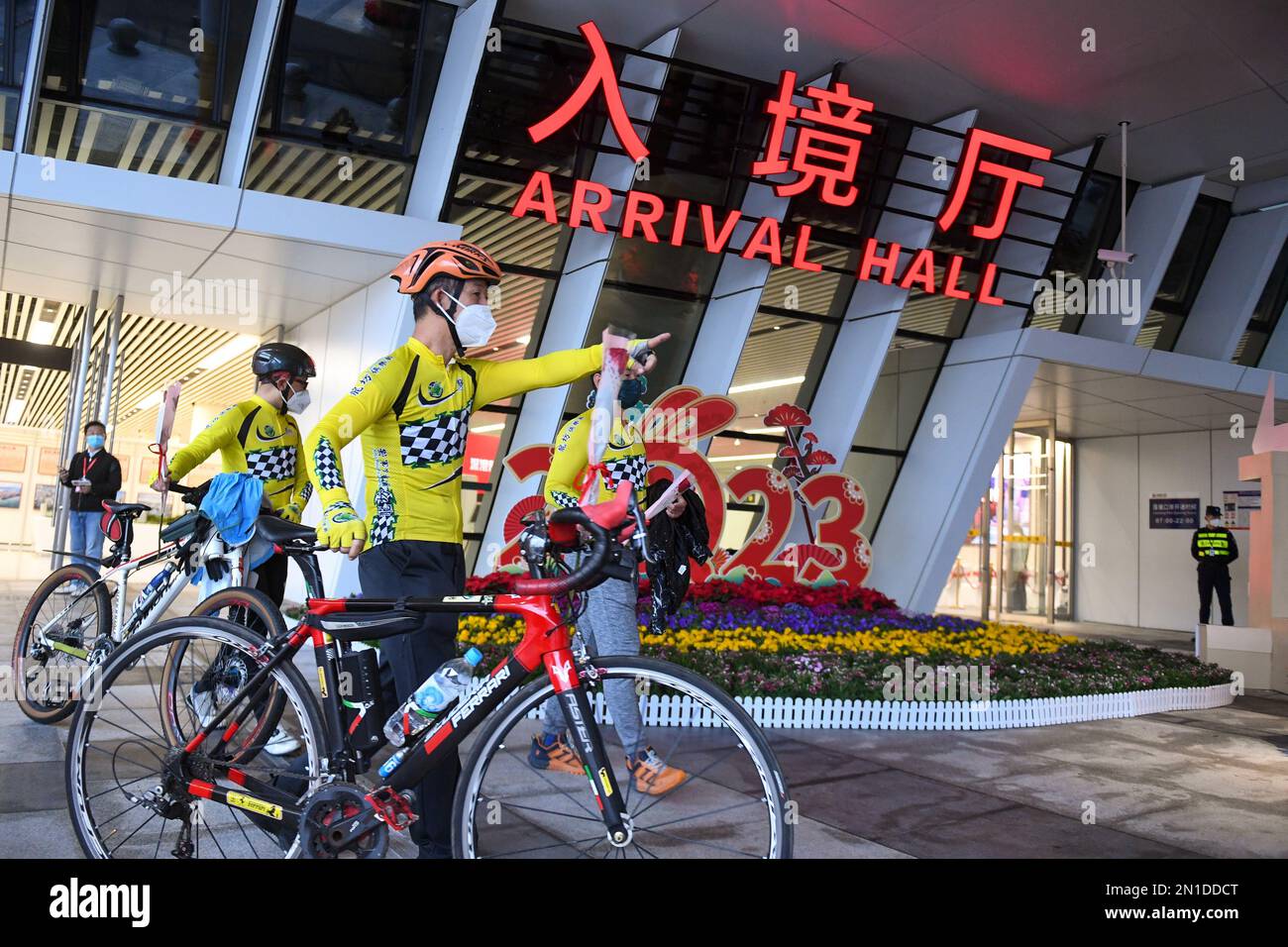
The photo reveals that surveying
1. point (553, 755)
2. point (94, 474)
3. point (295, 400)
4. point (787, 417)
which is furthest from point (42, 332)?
point (553, 755)

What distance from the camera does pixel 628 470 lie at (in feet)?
15.4

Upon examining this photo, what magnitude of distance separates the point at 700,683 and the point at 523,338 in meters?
9.04

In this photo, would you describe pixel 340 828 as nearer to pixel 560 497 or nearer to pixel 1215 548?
pixel 560 497

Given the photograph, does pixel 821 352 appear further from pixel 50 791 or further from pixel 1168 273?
pixel 50 791

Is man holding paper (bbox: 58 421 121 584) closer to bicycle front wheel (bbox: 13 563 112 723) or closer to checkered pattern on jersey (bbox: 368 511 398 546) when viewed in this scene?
bicycle front wheel (bbox: 13 563 112 723)

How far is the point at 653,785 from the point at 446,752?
58 cm

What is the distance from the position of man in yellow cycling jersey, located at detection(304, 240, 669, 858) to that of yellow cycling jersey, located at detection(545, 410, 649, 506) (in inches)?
51.2

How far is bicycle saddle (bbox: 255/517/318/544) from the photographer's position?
10.1 ft

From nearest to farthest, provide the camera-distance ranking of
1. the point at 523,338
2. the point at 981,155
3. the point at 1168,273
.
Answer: the point at 523,338
the point at 981,155
the point at 1168,273

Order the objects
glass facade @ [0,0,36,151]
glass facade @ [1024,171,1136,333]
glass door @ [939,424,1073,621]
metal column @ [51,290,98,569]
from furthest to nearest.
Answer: glass door @ [939,424,1073,621]
glass facade @ [1024,171,1136,333]
metal column @ [51,290,98,569]
glass facade @ [0,0,36,151]

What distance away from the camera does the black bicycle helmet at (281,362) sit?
4.57 m

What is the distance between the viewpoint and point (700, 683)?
7.59 feet

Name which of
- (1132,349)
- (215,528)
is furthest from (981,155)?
(215,528)

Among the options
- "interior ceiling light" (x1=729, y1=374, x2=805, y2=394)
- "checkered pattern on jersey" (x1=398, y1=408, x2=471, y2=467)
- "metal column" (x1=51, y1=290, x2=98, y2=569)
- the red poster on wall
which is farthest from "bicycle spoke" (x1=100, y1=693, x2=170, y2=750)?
"metal column" (x1=51, y1=290, x2=98, y2=569)
